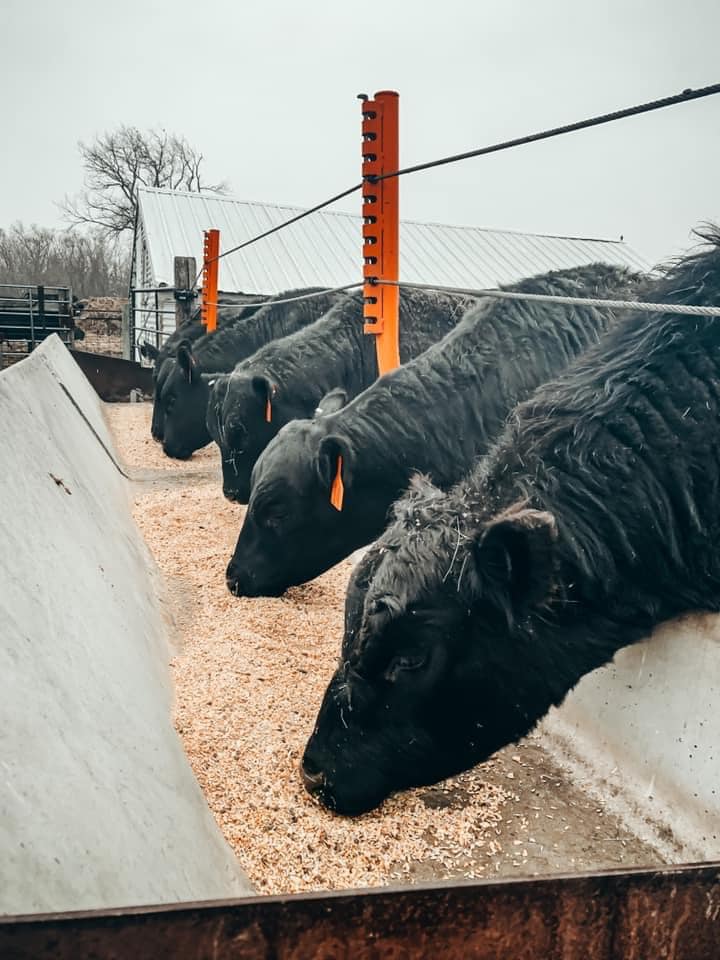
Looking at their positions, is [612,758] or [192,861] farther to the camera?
[612,758]

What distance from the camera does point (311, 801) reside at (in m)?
2.78

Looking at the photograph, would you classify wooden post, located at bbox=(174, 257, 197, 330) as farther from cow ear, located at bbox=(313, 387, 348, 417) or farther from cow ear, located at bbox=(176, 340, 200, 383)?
cow ear, located at bbox=(313, 387, 348, 417)

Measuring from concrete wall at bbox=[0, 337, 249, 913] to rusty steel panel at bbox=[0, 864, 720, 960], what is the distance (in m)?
0.30

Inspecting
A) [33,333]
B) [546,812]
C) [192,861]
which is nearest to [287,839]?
[192,861]

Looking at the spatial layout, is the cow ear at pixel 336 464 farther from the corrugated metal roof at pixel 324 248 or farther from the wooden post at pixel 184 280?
the corrugated metal roof at pixel 324 248

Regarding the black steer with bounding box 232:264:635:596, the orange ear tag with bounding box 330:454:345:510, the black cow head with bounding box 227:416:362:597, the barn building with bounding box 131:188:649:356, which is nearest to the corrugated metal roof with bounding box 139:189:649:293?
the barn building with bounding box 131:188:649:356

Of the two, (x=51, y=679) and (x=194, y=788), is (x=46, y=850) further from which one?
(x=194, y=788)

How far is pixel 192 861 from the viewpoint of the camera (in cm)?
186

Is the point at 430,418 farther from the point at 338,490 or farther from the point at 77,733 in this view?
the point at 77,733

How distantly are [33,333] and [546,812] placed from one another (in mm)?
17270

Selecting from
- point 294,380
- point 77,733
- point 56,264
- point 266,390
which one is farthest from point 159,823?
point 56,264

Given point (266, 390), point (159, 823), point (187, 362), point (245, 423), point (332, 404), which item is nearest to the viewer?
point (159, 823)

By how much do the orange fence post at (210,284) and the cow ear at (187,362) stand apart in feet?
1.87

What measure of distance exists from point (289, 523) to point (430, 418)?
1.04m
